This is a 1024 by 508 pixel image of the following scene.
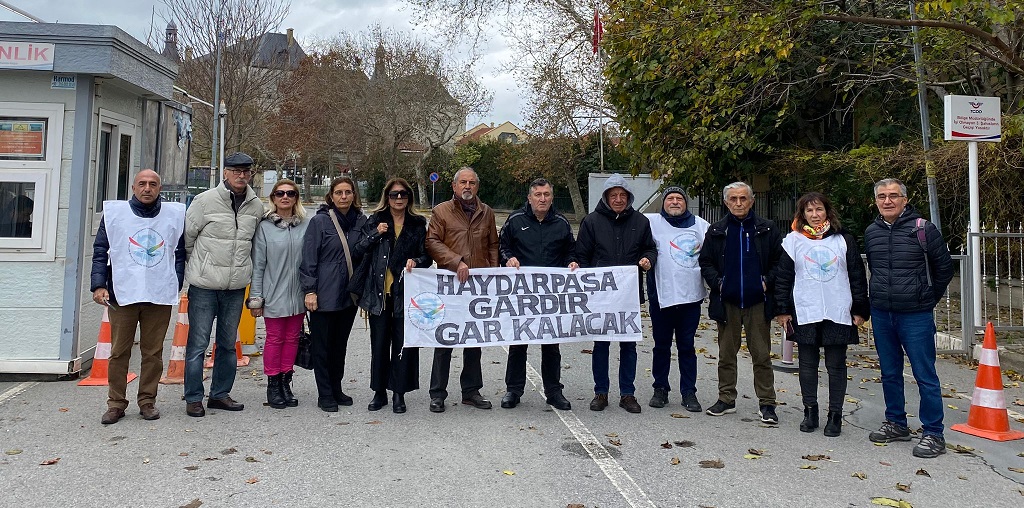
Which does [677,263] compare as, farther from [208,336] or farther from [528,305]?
[208,336]

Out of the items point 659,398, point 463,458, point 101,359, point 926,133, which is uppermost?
point 926,133

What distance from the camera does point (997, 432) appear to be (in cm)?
604

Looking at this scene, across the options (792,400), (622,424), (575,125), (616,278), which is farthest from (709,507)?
(575,125)

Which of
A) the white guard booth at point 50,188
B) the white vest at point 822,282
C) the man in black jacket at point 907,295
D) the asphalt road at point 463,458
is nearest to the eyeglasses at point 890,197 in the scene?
the man in black jacket at point 907,295

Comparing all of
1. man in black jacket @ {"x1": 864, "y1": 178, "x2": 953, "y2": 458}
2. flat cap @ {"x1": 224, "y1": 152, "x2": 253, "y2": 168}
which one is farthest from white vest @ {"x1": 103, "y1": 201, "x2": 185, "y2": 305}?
man in black jacket @ {"x1": 864, "y1": 178, "x2": 953, "y2": 458}

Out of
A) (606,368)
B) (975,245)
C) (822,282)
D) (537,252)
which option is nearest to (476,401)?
(606,368)

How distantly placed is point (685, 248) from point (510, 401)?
6.51ft

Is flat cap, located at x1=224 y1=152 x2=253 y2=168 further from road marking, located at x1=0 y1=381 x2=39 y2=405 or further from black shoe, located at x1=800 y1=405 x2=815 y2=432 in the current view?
black shoe, located at x1=800 y1=405 x2=815 y2=432

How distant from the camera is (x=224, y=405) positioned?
6.54 meters

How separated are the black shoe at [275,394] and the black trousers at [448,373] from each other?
126 cm

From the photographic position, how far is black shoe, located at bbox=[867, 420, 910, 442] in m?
5.84

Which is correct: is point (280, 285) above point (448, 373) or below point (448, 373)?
above

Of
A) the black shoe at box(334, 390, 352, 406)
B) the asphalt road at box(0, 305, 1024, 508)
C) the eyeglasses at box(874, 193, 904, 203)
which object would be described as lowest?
the asphalt road at box(0, 305, 1024, 508)

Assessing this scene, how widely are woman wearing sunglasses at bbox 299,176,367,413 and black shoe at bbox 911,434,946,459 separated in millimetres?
4407
